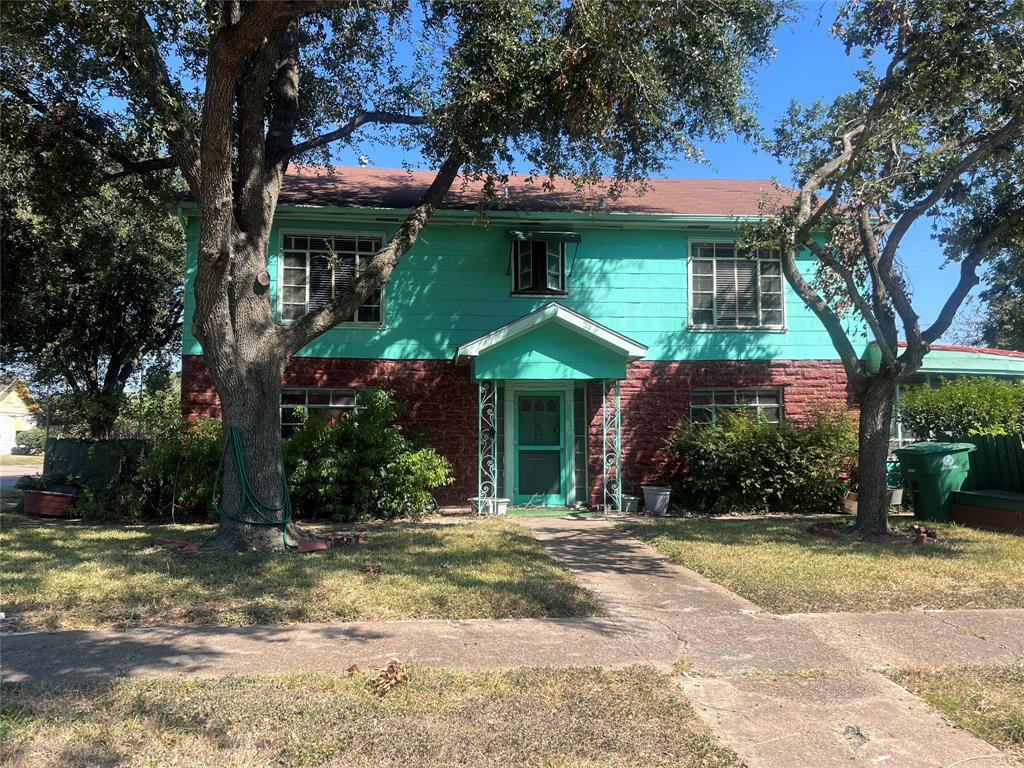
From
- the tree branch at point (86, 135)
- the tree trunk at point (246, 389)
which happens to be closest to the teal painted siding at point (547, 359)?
the tree trunk at point (246, 389)

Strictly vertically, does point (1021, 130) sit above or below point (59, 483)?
above

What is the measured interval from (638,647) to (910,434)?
12342 millimetres

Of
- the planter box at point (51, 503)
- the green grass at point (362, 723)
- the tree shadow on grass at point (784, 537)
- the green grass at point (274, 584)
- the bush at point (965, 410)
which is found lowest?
the green grass at point (362, 723)

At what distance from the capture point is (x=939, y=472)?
450 inches

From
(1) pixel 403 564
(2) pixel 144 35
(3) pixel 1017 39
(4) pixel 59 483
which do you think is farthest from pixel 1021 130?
(4) pixel 59 483

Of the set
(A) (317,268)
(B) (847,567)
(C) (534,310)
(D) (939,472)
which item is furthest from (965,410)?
(A) (317,268)

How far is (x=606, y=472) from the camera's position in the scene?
13.1m

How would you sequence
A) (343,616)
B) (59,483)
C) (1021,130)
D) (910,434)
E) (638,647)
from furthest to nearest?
(910,434), (59,483), (1021,130), (343,616), (638,647)

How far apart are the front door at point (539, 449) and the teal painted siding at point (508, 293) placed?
5.36ft

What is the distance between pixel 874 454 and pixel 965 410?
4598mm

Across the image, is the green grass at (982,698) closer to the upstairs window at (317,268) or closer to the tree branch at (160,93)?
the tree branch at (160,93)

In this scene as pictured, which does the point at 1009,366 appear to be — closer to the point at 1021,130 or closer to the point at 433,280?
the point at 1021,130

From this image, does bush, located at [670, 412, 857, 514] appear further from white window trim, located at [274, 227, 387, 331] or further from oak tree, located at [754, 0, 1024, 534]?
white window trim, located at [274, 227, 387, 331]

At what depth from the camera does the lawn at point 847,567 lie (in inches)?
256
